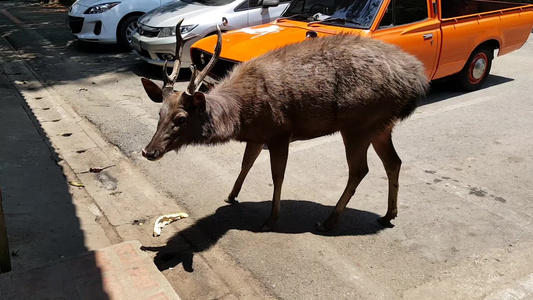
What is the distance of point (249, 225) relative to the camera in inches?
205

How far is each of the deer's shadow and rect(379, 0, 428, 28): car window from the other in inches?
135

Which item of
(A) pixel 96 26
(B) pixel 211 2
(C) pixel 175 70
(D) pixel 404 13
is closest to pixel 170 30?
(B) pixel 211 2

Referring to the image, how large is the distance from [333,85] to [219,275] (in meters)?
1.90

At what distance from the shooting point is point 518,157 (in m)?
6.70

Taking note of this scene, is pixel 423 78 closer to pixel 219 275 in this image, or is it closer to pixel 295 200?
pixel 295 200

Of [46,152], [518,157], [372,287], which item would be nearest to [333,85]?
[372,287]

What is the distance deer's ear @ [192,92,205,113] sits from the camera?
4.32 m

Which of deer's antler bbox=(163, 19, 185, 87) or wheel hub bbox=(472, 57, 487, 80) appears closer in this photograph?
deer's antler bbox=(163, 19, 185, 87)

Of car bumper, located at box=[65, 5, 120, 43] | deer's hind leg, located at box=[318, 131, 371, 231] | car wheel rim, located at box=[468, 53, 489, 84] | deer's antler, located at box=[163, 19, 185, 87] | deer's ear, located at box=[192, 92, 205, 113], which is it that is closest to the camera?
deer's ear, located at box=[192, 92, 205, 113]

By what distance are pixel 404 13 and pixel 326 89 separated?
12.8 ft

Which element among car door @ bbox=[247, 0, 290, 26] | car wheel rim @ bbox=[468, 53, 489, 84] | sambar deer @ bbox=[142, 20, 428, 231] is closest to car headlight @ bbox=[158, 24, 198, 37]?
car door @ bbox=[247, 0, 290, 26]

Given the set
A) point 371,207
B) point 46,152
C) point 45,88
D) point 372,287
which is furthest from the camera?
point 45,88

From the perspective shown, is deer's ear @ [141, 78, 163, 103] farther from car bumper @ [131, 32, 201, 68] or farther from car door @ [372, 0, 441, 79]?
car bumper @ [131, 32, 201, 68]

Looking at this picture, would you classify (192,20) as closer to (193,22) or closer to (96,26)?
(193,22)
